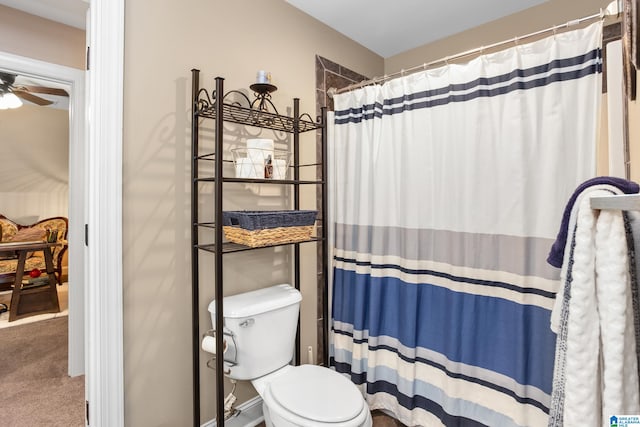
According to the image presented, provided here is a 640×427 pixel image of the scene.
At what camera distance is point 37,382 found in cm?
220

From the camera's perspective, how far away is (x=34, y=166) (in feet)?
16.0

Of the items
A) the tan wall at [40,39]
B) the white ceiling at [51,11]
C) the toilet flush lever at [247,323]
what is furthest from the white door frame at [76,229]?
the toilet flush lever at [247,323]

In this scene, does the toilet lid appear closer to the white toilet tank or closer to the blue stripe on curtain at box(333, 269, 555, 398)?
the white toilet tank

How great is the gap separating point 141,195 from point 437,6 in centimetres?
198

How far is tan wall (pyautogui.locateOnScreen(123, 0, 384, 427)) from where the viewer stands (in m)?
1.42

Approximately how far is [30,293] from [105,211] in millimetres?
3286

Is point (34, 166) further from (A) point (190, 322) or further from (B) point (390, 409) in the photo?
(B) point (390, 409)

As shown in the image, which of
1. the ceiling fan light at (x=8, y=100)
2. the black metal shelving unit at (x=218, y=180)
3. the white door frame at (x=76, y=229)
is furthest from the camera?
the ceiling fan light at (x=8, y=100)

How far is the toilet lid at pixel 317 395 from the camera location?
1289mm

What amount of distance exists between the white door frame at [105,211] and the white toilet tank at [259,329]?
1.41ft

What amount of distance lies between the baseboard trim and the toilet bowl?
0.35m

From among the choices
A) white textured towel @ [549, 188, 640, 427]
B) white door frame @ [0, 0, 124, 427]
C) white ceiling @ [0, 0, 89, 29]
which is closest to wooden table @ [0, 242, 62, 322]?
white ceiling @ [0, 0, 89, 29]

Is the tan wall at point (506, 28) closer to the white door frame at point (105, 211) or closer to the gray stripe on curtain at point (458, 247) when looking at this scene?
the gray stripe on curtain at point (458, 247)

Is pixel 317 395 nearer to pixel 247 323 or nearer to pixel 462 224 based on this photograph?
pixel 247 323
